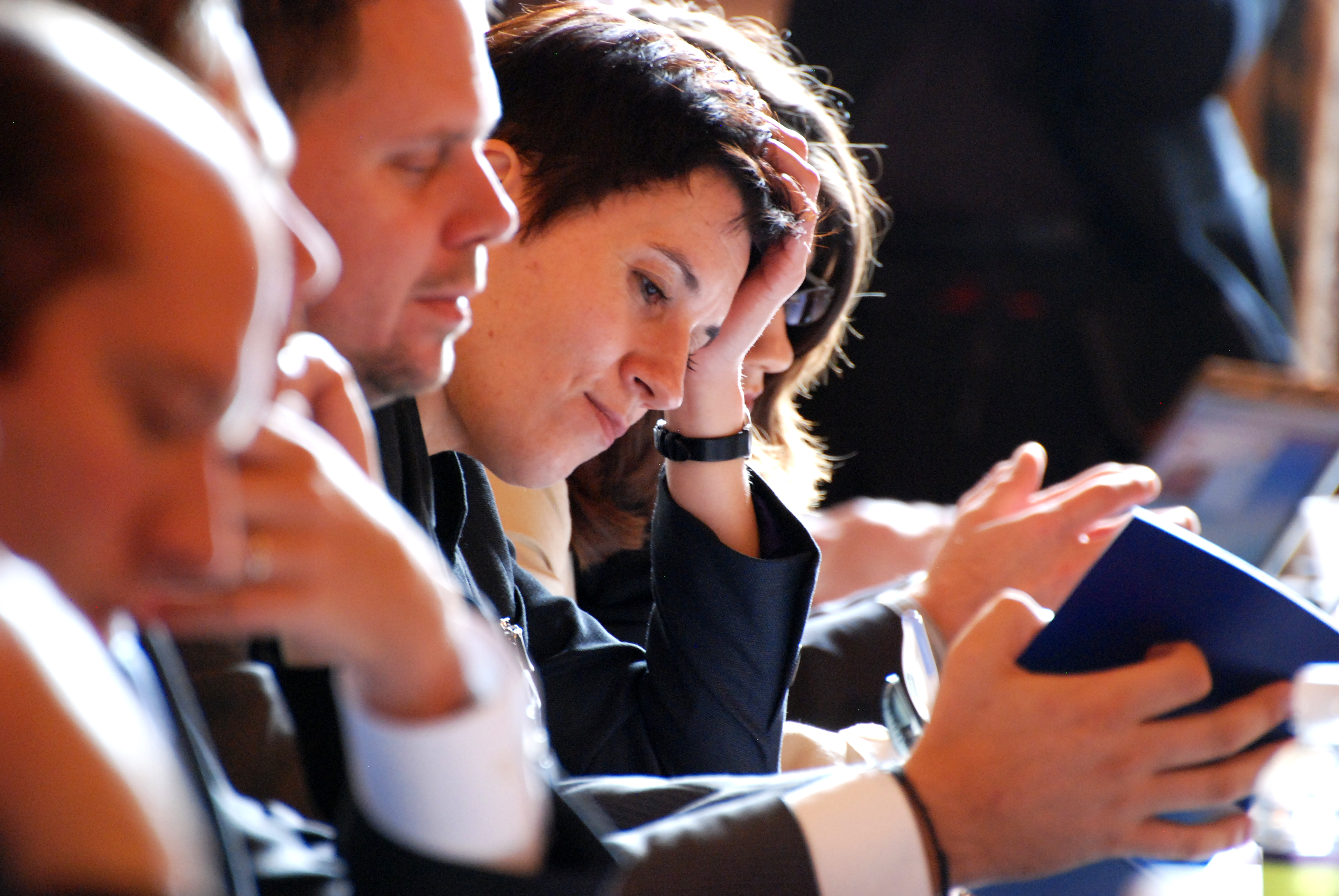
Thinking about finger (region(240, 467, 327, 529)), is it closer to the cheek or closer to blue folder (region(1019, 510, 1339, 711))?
the cheek

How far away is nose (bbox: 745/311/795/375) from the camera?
4.96 feet

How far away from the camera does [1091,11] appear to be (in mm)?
3021

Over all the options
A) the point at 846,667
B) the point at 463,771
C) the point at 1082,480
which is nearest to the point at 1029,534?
the point at 1082,480

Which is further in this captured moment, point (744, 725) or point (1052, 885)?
point (744, 725)

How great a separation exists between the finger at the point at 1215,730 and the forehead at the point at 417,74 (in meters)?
0.51

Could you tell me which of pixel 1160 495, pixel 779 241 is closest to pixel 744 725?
pixel 779 241

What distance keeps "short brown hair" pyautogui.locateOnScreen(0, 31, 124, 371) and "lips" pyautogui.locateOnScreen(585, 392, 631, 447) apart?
832 millimetres

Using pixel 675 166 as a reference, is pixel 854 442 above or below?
below

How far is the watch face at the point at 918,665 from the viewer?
918mm

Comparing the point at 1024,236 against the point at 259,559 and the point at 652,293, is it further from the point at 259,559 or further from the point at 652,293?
the point at 259,559

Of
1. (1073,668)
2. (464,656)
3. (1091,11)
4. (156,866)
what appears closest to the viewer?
(156,866)

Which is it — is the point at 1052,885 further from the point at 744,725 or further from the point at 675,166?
the point at 675,166

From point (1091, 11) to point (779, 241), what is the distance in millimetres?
2096

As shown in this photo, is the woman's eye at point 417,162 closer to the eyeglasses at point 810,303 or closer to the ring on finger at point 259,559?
the ring on finger at point 259,559
